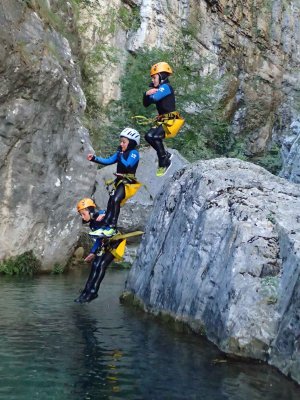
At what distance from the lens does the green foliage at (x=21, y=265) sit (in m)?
17.7

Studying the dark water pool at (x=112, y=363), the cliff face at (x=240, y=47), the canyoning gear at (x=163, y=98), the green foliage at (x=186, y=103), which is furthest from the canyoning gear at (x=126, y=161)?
the cliff face at (x=240, y=47)

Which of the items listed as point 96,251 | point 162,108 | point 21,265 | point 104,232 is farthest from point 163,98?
point 21,265

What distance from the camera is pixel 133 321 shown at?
10.5 metres

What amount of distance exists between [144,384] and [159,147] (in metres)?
6.70

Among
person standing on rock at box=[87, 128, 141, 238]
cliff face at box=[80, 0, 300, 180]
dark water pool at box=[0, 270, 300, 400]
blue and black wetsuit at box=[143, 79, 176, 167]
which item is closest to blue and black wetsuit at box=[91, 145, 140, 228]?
person standing on rock at box=[87, 128, 141, 238]

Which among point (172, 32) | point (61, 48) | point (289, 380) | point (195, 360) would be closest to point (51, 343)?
point (195, 360)

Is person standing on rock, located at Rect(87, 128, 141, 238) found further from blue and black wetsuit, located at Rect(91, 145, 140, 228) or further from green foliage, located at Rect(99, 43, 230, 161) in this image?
green foliage, located at Rect(99, 43, 230, 161)

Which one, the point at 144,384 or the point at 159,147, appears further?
the point at 159,147

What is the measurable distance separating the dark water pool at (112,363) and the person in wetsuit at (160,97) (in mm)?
3652

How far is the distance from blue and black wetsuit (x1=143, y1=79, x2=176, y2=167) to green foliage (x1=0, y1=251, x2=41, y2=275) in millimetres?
7393

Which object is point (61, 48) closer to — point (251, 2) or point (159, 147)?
point (159, 147)

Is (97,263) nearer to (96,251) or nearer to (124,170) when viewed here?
(96,251)

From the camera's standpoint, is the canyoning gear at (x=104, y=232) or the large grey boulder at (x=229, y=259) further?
the canyoning gear at (x=104, y=232)

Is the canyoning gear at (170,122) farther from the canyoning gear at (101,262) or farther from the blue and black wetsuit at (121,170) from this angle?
the canyoning gear at (101,262)
